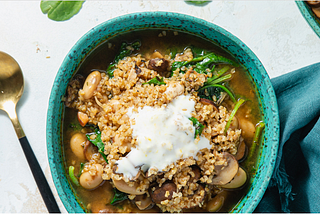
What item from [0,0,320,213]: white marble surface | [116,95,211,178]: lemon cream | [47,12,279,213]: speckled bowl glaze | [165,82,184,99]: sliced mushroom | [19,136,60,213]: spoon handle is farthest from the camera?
[0,0,320,213]: white marble surface

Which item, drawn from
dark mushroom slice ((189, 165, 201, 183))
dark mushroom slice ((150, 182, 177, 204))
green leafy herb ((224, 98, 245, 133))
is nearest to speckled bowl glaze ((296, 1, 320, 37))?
green leafy herb ((224, 98, 245, 133))

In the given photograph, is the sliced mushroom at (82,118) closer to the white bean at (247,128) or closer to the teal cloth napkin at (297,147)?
the white bean at (247,128)

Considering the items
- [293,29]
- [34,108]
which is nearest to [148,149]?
[34,108]

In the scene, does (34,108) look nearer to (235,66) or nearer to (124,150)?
(124,150)

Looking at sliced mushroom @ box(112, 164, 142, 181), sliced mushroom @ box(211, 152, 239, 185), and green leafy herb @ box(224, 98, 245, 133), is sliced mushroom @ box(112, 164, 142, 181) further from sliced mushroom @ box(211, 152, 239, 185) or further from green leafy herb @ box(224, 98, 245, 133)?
green leafy herb @ box(224, 98, 245, 133)

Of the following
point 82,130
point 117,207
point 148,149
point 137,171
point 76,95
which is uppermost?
point 76,95

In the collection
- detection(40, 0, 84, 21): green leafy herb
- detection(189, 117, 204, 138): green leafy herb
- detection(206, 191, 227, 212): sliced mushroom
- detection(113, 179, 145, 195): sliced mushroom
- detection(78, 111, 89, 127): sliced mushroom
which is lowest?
detection(206, 191, 227, 212): sliced mushroom
